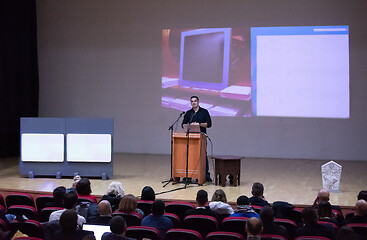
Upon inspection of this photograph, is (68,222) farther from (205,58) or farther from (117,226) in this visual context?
(205,58)

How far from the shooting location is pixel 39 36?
38.7 ft

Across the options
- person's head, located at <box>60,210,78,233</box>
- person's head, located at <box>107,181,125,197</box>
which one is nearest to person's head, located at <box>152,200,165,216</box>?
person's head, located at <box>60,210,78,233</box>

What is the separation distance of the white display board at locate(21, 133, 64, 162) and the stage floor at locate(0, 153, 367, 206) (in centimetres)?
37

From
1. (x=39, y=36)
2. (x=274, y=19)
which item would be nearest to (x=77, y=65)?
(x=39, y=36)

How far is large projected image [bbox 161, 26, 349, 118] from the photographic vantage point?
33.4 feet

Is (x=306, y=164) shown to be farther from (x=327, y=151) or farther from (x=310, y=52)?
(x=310, y=52)

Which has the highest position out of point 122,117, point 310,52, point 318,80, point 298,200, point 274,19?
point 274,19

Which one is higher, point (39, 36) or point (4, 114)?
point (39, 36)

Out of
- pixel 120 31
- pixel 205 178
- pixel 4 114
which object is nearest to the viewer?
pixel 205 178

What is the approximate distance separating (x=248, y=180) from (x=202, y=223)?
3.84 meters

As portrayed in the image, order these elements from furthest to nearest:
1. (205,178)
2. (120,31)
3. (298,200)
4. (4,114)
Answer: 1. (120,31)
2. (4,114)
3. (205,178)
4. (298,200)

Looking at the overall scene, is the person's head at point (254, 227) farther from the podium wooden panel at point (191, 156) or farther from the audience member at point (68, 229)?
the podium wooden panel at point (191, 156)

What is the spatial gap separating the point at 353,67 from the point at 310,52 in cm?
99

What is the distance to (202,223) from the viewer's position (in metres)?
3.98
